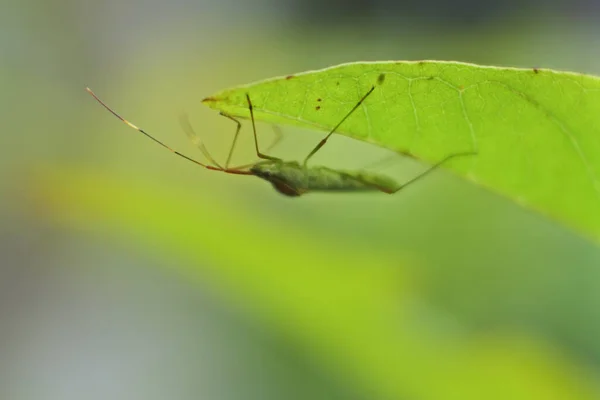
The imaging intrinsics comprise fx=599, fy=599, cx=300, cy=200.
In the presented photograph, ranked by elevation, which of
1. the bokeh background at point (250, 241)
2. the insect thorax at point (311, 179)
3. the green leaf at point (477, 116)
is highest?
the green leaf at point (477, 116)

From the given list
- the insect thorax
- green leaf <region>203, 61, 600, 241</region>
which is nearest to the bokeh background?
the insect thorax

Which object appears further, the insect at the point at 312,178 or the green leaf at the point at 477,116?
the insect at the point at 312,178

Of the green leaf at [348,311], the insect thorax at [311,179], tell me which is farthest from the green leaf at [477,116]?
the insect thorax at [311,179]

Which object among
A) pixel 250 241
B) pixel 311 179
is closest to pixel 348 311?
pixel 250 241

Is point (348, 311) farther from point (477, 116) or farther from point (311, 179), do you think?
point (477, 116)

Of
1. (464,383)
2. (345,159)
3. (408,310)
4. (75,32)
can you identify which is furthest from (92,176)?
(75,32)

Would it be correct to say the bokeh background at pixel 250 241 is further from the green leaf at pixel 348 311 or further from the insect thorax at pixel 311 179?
the insect thorax at pixel 311 179
